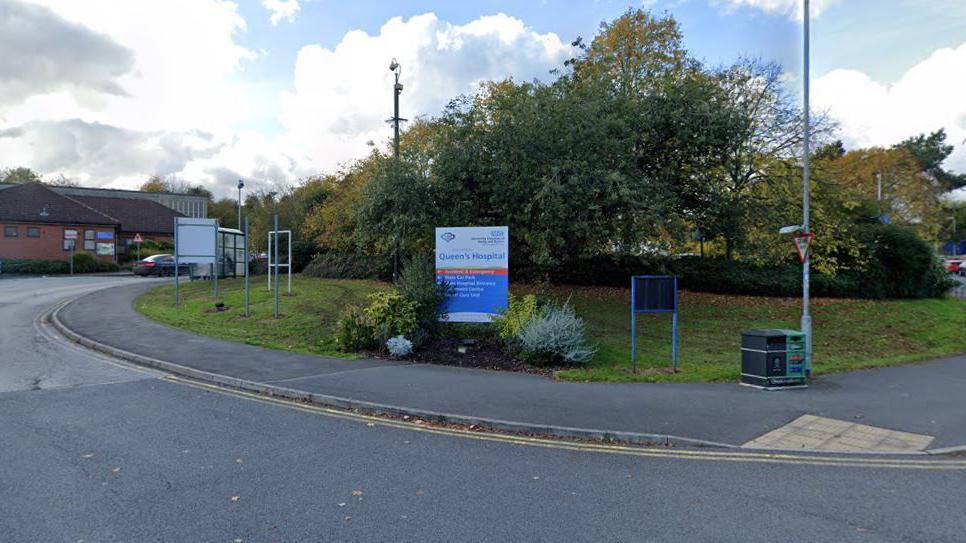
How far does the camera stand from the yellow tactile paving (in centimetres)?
661

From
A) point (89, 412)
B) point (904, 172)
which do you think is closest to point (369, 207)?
point (89, 412)

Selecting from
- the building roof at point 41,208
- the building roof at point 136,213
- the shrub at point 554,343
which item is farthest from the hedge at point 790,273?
the building roof at point 136,213

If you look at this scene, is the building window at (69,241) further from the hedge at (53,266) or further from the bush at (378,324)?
the bush at (378,324)

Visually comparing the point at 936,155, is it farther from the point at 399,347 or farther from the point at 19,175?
the point at 19,175

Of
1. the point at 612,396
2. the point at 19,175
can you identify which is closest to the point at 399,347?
the point at 612,396

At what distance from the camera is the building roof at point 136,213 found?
5916cm

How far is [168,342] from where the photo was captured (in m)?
13.1

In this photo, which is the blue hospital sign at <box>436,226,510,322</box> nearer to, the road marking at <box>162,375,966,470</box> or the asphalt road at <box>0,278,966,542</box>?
the road marking at <box>162,375,966,470</box>

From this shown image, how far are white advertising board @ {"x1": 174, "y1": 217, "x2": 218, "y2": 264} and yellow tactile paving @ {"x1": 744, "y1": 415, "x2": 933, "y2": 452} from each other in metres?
18.5

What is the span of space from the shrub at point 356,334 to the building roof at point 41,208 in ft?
159

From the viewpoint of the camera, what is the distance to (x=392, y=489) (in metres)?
5.07

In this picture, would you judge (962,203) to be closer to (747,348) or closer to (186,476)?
(747,348)

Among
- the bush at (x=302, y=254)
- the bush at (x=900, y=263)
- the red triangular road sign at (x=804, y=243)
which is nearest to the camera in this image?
the red triangular road sign at (x=804, y=243)

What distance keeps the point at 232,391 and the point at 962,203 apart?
309ft
